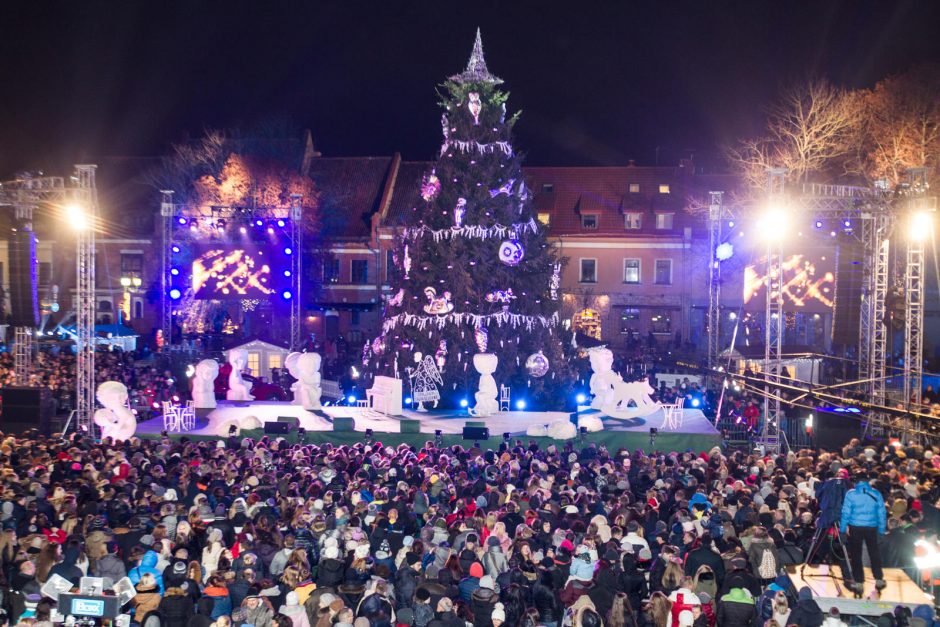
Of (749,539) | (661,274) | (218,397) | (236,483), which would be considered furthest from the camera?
(661,274)

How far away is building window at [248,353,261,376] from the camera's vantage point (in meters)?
35.6

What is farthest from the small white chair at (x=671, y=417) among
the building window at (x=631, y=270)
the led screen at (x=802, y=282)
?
the building window at (x=631, y=270)

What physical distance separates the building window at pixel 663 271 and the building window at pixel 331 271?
17.6 meters

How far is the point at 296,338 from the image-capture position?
34.0 meters

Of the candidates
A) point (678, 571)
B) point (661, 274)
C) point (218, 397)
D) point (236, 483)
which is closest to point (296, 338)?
point (218, 397)

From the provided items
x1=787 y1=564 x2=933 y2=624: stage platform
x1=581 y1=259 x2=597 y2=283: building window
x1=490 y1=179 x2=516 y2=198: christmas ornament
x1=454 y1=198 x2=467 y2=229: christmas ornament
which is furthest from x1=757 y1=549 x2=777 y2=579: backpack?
x1=581 y1=259 x2=597 y2=283: building window

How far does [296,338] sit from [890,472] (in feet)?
76.1

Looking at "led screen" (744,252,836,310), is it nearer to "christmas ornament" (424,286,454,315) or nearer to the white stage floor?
the white stage floor

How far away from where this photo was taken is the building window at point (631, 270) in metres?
48.8

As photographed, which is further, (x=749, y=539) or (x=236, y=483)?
(x=236, y=483)

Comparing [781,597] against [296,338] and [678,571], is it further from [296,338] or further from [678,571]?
[296,338]

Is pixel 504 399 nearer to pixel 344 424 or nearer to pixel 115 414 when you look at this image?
pixel 344 424

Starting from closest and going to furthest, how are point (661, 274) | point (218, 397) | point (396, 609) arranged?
point (396, 609) → point (218, 397) → point (661, 274)

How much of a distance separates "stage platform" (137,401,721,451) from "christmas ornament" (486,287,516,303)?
3442 mm
